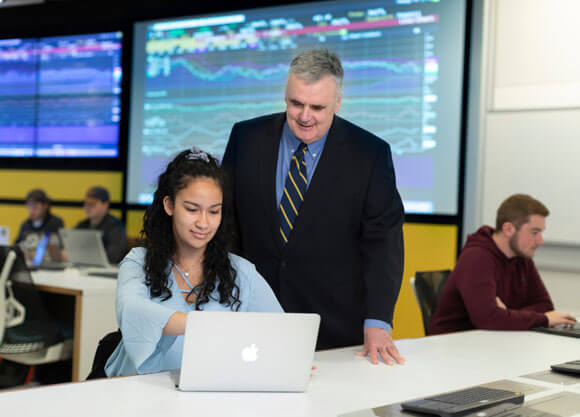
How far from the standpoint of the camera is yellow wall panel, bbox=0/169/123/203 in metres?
5.68

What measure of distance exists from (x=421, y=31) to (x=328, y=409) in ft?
11.1

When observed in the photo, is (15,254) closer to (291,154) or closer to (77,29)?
(291,154)

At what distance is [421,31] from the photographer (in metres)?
4.30

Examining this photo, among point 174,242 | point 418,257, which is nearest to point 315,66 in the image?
point 174,242

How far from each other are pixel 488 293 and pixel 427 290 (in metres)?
0.44

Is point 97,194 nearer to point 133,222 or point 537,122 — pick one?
point 133,222

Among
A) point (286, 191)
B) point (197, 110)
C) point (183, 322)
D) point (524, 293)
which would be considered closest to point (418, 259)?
point (524, 293)

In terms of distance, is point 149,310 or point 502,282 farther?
point 502,282

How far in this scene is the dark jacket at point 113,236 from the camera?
502 cm

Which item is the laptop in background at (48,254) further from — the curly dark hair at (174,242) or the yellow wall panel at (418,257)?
the curly dark hair at (174,242)

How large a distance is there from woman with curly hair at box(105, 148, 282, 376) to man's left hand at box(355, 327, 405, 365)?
28 centimetres

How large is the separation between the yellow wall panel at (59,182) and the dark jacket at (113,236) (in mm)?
542

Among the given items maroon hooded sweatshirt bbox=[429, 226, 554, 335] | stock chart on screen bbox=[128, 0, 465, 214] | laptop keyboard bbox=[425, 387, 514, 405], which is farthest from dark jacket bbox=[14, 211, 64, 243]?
laptop keyboard bbox=[425, 387, 514, 405]

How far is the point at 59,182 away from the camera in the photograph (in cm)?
593
